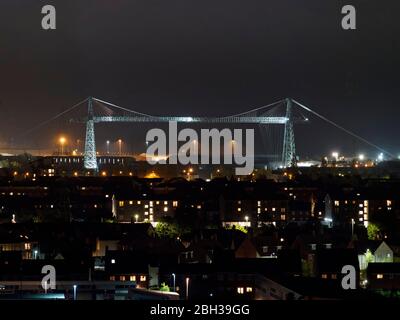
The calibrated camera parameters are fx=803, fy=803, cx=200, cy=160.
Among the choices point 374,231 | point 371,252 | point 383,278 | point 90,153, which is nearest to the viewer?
point 383,278

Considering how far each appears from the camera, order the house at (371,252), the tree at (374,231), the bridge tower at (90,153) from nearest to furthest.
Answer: the house at (371,252)
the tree at (374,231)
the bridge tower at (90,153)

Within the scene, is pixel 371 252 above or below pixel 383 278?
above

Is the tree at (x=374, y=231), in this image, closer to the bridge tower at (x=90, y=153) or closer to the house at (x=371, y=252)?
the house at (x=371, y=252)

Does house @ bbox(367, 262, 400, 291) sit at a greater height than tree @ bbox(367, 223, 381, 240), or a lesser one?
lesser

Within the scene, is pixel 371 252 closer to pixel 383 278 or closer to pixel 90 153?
pixel 383 278

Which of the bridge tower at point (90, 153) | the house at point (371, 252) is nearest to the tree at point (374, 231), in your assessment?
the house at point (371, 252)

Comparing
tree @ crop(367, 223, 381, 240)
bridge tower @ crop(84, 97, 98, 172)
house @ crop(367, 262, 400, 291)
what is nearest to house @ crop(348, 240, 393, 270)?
house @ crop(367, 262, 400, 291)

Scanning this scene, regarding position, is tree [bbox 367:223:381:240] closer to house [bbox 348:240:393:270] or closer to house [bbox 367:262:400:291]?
house [bbox 348:240:393:270]

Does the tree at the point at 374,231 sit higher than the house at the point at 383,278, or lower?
higher

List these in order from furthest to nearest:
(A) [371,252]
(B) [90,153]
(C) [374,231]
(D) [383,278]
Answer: (B) [90,153] → (C) [374,231] → (A) [371,252] → (D) [383,278]

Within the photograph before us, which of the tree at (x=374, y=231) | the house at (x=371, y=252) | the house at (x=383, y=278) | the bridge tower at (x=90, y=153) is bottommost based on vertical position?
the house at (x=383, y=278)

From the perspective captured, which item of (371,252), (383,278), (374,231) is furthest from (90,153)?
(383,278)
